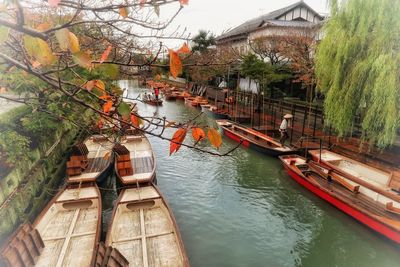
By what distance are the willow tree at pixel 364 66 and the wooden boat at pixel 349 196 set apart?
2071 mm

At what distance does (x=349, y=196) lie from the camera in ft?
32.4

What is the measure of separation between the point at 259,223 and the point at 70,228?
5.81 m

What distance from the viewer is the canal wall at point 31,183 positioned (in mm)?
7180

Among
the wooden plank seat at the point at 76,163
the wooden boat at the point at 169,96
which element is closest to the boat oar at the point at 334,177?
the wooden plank seat at the point at 76,163

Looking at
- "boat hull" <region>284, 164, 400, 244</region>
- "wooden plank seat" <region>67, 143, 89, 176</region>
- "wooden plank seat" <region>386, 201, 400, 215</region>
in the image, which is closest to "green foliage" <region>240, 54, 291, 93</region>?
"boat hull" <region>284, 164, 400, 244</region>

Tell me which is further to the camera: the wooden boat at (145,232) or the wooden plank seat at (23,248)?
the wooden boat at (145,232)

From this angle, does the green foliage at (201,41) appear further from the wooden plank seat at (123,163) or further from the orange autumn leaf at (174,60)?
the wooden plank seat at (123,163)

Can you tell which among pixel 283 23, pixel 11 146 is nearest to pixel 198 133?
pixel 11 146

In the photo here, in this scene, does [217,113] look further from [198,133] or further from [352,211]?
[198,133]

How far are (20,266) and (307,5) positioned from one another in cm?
3271

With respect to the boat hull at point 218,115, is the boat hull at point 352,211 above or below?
below

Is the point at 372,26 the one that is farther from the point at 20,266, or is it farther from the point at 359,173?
the point at 20,266

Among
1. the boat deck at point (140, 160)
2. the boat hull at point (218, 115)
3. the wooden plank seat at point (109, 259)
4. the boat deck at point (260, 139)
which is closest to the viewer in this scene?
the wooden plank seat at point (109, 259)

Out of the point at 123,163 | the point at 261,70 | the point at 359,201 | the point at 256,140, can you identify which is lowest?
the point at 359,201
